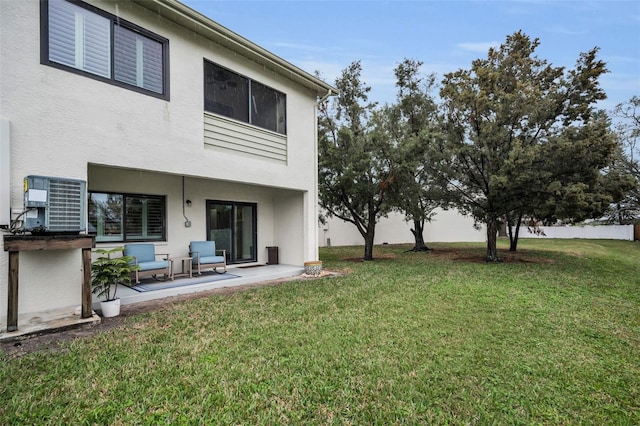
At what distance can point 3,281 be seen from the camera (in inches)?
173

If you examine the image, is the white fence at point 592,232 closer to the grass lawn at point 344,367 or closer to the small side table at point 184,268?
the grass lawn at point 344,367

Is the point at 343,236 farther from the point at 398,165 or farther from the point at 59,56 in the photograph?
the point at 59,56

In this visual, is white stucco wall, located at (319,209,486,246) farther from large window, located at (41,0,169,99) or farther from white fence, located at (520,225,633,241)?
large window, located at (41,0,169,99)

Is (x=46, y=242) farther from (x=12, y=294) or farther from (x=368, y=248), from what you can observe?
(x=368, y=248)

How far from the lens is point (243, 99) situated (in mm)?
8031

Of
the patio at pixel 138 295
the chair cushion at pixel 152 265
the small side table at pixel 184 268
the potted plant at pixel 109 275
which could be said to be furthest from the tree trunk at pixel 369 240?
the potted plant at pixel 109 275

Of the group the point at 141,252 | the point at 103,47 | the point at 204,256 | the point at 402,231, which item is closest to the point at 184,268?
the point at 204,256

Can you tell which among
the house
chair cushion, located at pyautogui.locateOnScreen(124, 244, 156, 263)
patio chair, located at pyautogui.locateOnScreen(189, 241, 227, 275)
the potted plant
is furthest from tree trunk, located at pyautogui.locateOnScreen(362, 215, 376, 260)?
the potted plant

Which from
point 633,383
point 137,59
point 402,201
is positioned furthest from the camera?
point 402,201

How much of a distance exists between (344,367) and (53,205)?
451cm

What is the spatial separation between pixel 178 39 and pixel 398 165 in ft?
24.7

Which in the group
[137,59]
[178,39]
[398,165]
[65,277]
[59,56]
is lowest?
[65,277]

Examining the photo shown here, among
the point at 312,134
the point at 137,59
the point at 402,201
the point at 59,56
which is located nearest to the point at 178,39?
the point at 137,59

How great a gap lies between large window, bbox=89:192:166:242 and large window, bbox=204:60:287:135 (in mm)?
2837
